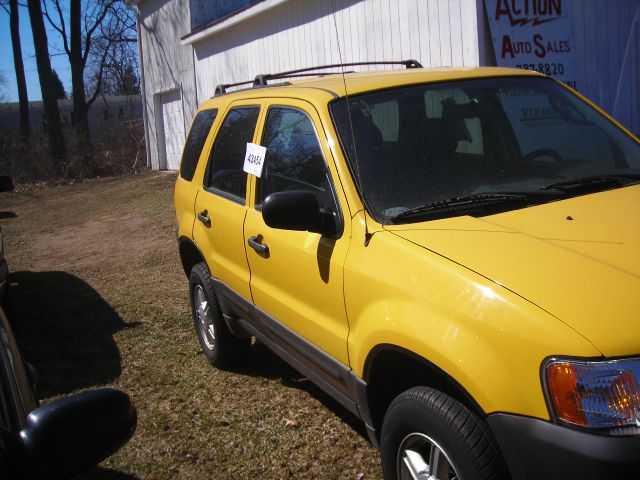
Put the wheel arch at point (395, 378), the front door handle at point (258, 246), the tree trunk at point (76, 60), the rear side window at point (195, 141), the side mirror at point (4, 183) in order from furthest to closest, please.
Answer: the tree trunk at point (76, 60)
the side mirror at point (4, 183)
the rear side window at point (195, 141)
the front door handle at point (258, 246)
the wheel arch at point (395, 378)

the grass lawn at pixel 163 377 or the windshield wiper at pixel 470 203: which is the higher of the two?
the windshield wiper at pixel 470 203

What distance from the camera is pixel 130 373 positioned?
518 cm

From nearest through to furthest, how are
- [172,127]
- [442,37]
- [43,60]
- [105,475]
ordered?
[105,475]
[442,37]
[172,127]
[43,60]

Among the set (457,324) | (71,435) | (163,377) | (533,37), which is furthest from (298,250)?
(533,37)

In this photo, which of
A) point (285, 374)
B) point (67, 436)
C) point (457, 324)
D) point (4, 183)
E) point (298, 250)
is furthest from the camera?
point (4, 183)

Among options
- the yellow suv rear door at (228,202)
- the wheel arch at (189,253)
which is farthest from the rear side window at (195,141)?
the wheel arch at (189,253)

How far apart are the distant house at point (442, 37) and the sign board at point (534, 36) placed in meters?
0.01

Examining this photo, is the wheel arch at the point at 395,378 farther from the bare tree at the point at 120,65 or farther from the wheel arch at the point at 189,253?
the bare tree at the point at 120,65

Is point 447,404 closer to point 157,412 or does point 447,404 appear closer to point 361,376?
point 361,376

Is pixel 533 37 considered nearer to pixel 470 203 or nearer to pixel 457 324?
pixel 470 203

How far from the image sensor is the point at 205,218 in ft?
15.2

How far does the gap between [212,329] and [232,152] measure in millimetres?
1379

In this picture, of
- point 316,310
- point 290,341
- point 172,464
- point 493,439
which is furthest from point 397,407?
point 172,464

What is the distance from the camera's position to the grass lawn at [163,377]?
3.80 m
